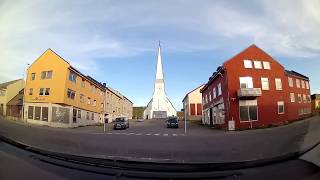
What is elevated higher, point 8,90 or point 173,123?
point 8,90

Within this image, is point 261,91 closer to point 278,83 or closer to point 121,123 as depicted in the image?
point 278,83

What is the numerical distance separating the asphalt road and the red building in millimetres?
82

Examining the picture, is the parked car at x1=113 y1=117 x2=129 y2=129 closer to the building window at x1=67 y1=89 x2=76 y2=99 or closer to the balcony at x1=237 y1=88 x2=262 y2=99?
the building window at x1=67 y1=89 x2=76 y2=99

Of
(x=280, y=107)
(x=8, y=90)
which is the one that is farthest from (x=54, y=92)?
(x=280, y=107)

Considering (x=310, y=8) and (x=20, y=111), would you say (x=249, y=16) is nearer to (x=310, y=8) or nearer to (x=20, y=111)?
(x=310, y=8)

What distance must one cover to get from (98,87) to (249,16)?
1476mm

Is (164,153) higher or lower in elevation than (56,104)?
lower

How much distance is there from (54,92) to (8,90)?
17.5 inches

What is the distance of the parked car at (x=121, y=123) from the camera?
3.15 metres

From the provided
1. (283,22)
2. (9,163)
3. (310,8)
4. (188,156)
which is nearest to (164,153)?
(188,156)

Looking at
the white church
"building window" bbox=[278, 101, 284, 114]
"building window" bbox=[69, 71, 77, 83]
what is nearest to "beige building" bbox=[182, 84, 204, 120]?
the white church

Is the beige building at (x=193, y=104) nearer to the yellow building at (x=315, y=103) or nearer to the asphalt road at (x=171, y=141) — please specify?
the asphalt road at (x=171, y=141)

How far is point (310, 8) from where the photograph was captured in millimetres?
1935

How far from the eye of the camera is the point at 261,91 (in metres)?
2.19
